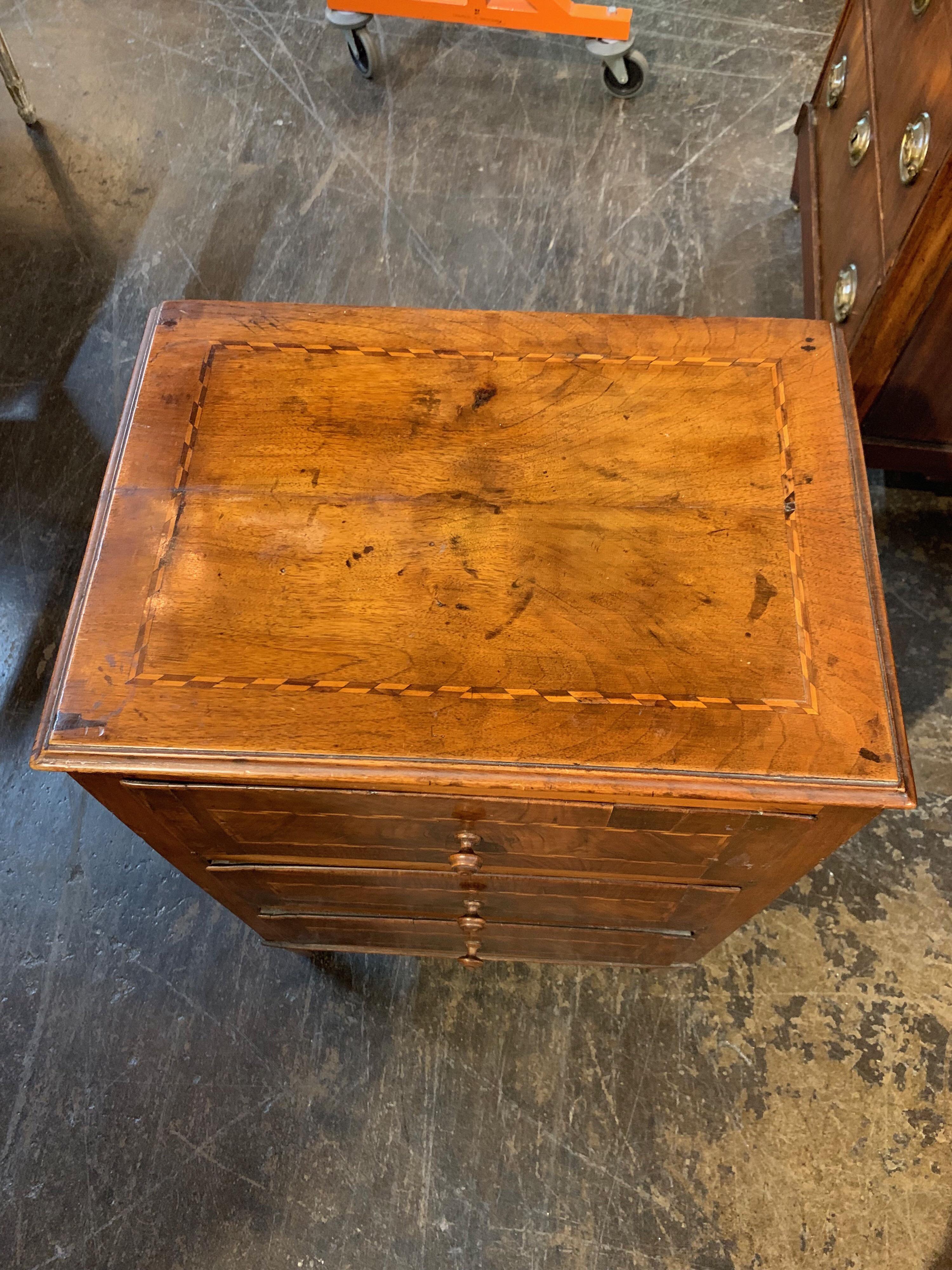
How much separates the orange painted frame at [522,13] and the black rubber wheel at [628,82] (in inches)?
3.9

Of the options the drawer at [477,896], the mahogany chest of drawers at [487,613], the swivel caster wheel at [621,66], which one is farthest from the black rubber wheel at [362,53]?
the drawer at [477,896]

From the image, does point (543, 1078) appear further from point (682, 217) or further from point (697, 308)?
point (682, 217)

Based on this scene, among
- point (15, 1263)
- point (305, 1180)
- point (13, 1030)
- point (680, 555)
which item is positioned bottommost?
point (15, 1263)

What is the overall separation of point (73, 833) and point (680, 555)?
1.46m

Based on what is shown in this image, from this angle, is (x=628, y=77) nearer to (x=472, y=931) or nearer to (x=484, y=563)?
(x=484, y=563)

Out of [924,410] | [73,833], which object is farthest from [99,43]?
[924,410]

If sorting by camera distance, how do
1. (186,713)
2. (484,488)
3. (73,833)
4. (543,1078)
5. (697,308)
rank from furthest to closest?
(697,308) → (73,833) → (543,1078) → (484,488) → (186,713)

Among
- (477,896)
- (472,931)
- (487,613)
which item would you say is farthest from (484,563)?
(472,931)

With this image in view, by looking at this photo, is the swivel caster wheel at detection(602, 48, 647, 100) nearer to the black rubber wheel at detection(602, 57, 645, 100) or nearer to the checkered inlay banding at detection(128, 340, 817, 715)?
the black rubber wheel at detection(602, 57, 645, 100)

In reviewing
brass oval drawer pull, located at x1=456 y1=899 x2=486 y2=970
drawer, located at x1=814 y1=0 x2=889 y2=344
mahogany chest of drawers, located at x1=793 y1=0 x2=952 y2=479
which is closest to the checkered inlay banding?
brass oval drawer pull, located at x1=456 y1=899 x2=486 y2=970

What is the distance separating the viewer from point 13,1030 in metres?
1.65

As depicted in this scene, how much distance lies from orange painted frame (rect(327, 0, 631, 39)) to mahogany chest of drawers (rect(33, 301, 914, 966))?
187 centimetres

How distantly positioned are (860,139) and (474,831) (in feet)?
5.72

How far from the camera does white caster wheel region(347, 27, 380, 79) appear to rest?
2.68 m
